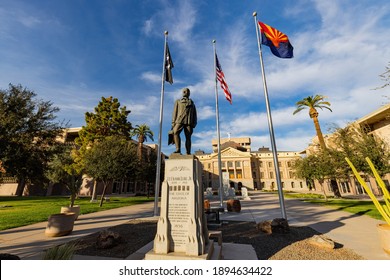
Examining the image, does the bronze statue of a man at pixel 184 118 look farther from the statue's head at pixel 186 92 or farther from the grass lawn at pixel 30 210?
the grass lawn at pixel 30 210

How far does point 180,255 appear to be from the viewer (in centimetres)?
461

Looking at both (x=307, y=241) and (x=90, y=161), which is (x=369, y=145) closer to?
(x=307, y=241)

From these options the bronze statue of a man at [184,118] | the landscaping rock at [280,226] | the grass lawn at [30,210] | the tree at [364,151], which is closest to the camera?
the bronze statue of a man at [184,118]

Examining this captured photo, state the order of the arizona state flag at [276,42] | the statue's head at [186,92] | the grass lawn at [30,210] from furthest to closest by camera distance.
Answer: the arizona state flag at [276,42], the grass lawn at [30,210], the statue's head at [186,92]

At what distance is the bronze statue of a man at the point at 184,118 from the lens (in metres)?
6.48

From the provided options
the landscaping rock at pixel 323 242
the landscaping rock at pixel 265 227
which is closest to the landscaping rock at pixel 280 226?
the landscaping rock at pixel 265 227

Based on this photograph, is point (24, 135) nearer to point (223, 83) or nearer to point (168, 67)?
point (168, 67)

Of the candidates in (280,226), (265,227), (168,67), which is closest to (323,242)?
(280,226)

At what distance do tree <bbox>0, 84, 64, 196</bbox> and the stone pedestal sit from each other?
7.15m

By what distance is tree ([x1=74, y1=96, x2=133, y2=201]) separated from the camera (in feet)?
96.8

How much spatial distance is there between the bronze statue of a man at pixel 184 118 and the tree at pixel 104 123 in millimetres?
26533

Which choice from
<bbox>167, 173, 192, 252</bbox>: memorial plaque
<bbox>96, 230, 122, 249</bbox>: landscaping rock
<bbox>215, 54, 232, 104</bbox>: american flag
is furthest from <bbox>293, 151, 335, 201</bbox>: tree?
<bbox>96, 230, 122, 249</bbox>: landscaping rock

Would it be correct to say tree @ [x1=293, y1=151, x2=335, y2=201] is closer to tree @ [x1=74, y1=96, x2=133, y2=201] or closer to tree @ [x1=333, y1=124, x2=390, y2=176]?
tree @ [x1=333, y1=124, x2=390, y2=176]

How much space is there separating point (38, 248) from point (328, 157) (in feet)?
94.7
